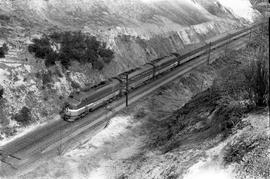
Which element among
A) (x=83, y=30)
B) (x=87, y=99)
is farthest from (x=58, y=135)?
(x=83, y=30)

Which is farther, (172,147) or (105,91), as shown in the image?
(105,91)

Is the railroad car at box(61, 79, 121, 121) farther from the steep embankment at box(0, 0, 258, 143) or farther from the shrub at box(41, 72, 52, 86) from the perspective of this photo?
the shrub at box(41, 72, 52, 86)

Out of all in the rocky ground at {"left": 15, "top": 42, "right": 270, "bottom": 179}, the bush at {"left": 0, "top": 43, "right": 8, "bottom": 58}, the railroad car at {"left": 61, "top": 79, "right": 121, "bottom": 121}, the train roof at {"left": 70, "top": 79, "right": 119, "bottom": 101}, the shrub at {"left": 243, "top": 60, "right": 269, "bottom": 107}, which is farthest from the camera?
the bush at {"left": 0, "top": 43, "right": 8, "bottom": 58}

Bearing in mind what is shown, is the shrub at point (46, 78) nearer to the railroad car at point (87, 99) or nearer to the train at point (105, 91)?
the train at point (105, 91)

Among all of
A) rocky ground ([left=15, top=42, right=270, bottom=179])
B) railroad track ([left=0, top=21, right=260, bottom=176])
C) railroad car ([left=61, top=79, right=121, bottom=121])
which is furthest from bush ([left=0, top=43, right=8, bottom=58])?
rocky ground ([left=15, top=42, right=270, bottom=179])

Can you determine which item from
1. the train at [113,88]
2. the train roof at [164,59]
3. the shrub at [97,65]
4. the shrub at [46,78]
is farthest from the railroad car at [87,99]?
the train roof at [164,59]

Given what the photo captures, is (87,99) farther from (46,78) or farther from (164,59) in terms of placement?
(164,59)
